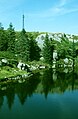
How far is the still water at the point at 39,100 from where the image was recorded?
4747 cm

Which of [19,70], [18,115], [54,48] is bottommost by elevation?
[18,115]

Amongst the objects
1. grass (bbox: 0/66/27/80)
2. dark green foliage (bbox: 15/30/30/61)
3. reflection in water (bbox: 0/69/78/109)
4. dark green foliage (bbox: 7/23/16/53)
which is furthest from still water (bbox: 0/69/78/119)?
dark green foliage (bbox: 7/23/16/53)

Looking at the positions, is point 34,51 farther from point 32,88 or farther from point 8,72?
point 32,88

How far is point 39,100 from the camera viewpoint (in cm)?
5897

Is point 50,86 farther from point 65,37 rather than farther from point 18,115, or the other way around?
point 65,37

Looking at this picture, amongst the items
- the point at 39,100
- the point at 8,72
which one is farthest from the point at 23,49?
the point at 39,100

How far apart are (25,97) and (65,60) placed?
83.5 meters

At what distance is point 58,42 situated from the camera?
16750 cm

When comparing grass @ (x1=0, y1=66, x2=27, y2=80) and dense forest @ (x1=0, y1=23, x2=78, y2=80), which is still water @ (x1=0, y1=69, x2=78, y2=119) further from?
dense forest @ (x1=0, y1=23, x2=78, y2=80)

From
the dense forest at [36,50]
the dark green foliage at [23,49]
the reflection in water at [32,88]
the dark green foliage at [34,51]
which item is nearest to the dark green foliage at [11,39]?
the dense forest at [36,50]

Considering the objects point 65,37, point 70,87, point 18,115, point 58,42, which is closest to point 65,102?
point 18,115

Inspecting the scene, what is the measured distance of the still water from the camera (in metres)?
47.5

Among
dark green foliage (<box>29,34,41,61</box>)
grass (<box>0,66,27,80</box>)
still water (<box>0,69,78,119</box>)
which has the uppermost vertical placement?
dark green foliage (<box>29,34,41,61</box>)

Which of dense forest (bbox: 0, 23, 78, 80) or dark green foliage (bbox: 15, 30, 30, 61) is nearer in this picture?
dark green foliage (bbox: 15, 30, 30, 61)
